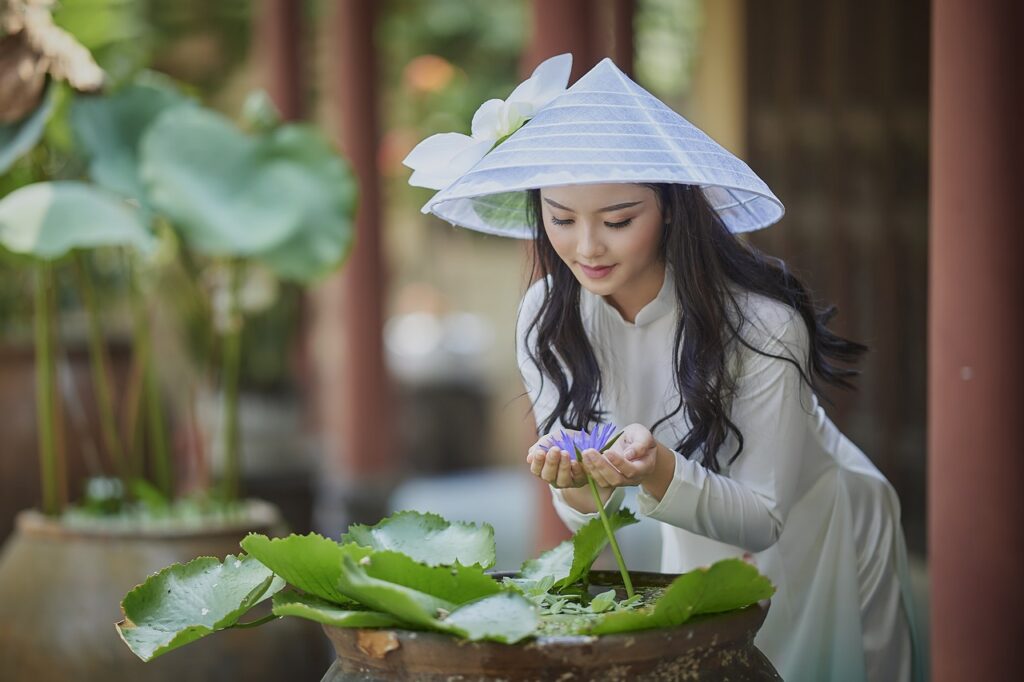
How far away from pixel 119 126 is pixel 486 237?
2.81m

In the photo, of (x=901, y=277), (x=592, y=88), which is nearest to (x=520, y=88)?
(x=592, y=88)

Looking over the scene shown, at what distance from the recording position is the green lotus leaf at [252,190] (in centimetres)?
342

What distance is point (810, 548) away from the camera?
2.09m

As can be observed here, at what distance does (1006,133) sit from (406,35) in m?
9.38

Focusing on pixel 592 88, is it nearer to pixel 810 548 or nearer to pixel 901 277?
pixel 810 548

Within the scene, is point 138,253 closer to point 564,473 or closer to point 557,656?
point 564,473

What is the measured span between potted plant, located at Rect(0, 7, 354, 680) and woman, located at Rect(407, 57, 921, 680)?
1.43m

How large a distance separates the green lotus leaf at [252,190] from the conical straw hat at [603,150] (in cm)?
165

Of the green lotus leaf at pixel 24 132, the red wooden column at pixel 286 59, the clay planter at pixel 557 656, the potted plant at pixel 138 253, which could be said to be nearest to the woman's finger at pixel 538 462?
the clay planter at pixel 557 656

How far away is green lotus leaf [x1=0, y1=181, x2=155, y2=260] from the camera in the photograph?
313 centimetres

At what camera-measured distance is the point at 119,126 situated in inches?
145

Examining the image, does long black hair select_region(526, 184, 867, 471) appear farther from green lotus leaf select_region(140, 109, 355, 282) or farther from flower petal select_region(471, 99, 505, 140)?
green lotus leaf select_region(140, 109, 355, 282)

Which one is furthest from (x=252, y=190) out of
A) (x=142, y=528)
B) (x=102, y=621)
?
(x=102, y=621)

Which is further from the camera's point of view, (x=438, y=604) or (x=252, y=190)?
(x=252, y=190)
